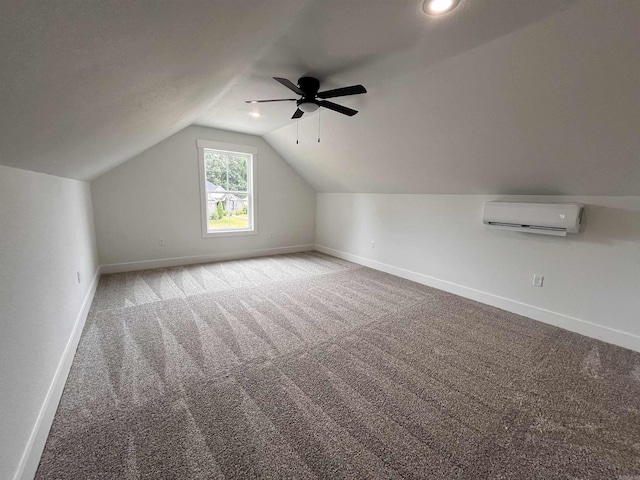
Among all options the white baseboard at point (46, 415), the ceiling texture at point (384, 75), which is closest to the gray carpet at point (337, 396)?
the white baseboard at point (46, 415)

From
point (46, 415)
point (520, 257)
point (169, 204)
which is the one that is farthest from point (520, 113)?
point (169, 204)

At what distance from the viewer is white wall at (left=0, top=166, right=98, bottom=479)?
1.10 metres

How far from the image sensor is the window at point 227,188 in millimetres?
4645

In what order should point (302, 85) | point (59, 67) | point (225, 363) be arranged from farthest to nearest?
point (302, 85) → point (225, 363) → point (59, 67)

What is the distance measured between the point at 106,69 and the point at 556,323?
12.9 feet

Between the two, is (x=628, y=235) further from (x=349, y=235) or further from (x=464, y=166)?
(x=349, y=235)

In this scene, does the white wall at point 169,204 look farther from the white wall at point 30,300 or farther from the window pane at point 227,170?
the white wall at point 30,300

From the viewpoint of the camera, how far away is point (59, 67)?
0.76m

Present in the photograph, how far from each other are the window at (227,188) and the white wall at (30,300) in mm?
2460

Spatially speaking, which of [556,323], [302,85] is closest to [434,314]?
[556,323]

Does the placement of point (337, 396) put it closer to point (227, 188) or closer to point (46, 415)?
point (46, 415)

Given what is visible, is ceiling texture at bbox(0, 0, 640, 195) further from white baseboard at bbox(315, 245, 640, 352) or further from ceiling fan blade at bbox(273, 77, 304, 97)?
white baseboard at bbox(315, 245, 640, 352)

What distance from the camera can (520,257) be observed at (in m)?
2.99

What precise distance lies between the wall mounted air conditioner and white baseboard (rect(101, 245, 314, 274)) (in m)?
3.74
